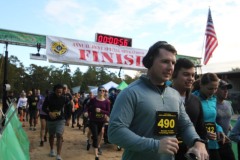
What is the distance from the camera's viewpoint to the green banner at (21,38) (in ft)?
36.0

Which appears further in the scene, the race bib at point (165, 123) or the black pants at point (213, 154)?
the black pants at point (213, 154)

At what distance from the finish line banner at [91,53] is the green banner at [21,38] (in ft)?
1.03

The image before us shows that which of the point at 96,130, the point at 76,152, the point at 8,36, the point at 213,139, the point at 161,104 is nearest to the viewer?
the point at 161,104

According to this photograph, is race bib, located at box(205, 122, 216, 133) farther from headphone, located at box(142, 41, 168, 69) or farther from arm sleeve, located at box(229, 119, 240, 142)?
headphone, located at box(142, 41, 168, 69)

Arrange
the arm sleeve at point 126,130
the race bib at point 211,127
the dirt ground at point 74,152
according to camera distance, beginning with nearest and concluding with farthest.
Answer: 1. the arm sleeve at point 126,130
2. the race bib at point 211,127
3. the dirt ground at point 74,152

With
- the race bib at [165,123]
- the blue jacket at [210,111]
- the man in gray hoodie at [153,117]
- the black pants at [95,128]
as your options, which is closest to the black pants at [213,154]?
the blue jacket at [210,111]

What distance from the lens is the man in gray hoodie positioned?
192 cm

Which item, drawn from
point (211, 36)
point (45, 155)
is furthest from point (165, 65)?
point (211, 36)

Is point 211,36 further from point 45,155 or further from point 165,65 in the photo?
point 165,65

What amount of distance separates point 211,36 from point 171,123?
11.8 meters

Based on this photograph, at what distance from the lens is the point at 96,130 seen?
7957 mm

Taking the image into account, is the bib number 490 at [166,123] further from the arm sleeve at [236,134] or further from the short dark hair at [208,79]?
the arm sleeve at [236,134]

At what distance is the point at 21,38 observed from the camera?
11.3 metres

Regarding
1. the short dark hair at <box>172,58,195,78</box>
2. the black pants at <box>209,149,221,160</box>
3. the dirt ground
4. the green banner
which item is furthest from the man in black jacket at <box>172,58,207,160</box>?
the green banner
